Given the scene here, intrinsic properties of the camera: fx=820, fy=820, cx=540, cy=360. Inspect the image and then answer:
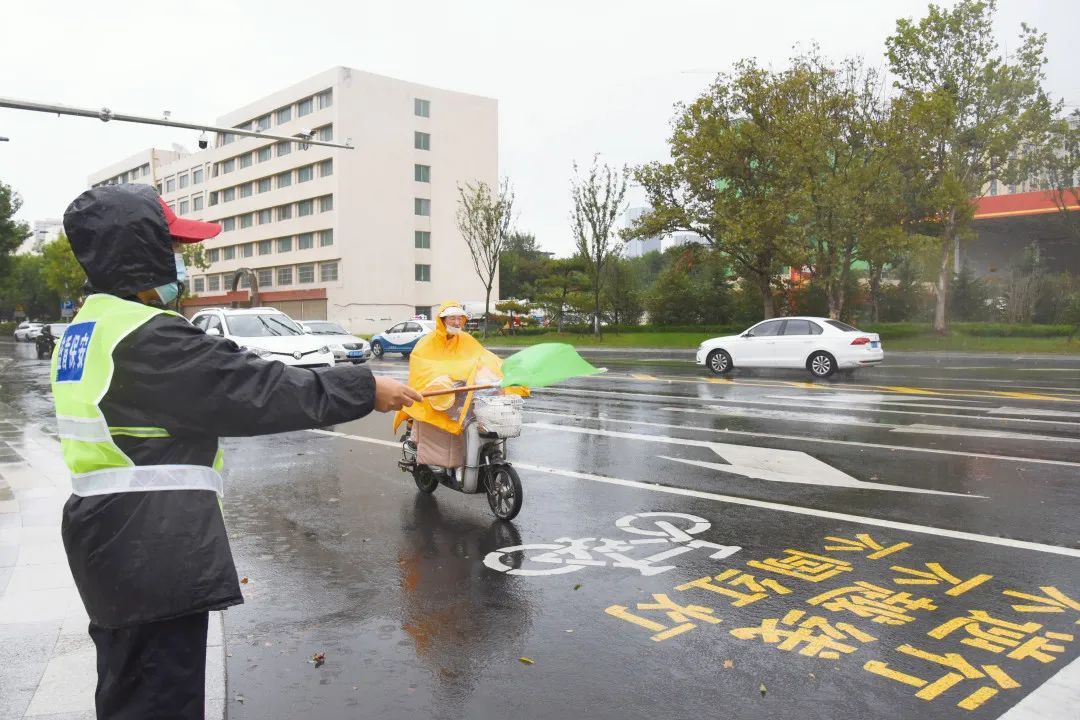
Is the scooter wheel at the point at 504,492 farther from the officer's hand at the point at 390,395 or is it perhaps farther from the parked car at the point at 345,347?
the parked car at the point at 345,347

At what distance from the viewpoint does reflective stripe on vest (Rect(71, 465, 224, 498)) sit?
87.4 inches

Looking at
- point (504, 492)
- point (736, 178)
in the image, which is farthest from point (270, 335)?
point (736, 178)

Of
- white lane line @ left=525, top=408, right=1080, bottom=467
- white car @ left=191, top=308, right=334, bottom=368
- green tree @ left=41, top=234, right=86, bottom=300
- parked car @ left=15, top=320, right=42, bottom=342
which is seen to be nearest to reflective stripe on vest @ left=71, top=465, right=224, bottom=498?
white lane line @ left=525, top=408, right=1080, bottom=467

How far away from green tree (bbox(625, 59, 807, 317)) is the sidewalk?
28243mm

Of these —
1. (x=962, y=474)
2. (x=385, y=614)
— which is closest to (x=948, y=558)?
(x=962, y=474)

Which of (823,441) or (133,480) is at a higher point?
(133,480)

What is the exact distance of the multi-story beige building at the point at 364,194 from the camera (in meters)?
62.2

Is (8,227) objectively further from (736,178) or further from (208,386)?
(208,386)

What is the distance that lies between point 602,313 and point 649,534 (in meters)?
41.6

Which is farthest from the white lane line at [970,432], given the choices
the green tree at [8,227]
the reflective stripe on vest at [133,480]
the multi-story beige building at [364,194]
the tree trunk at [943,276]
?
the multi-story beige building at [364,194]

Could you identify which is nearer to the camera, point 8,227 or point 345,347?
point 345,347

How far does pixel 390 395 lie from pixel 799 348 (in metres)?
19.1

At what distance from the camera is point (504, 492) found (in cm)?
664

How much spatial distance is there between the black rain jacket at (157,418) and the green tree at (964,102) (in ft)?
103
